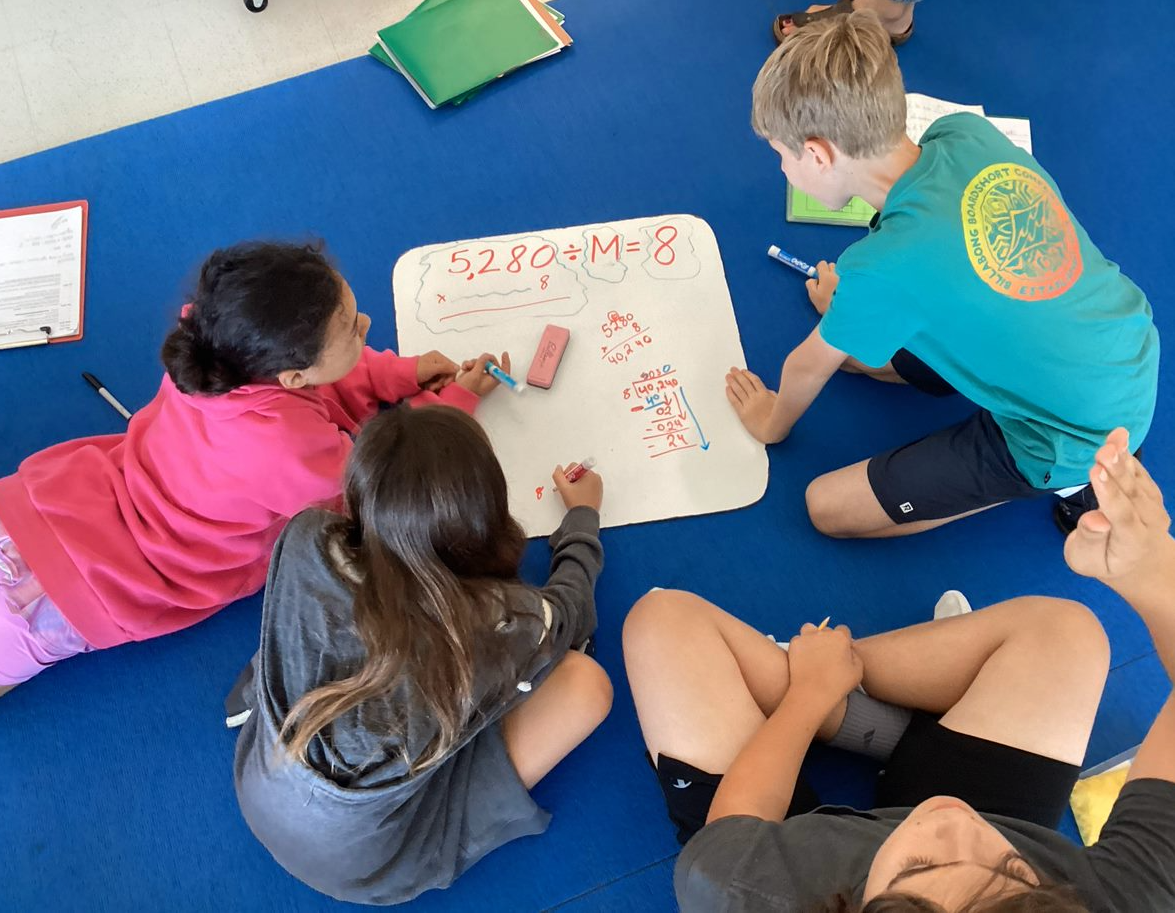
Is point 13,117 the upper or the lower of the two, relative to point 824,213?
upper

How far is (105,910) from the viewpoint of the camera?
98cm

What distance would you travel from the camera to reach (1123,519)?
650 mm

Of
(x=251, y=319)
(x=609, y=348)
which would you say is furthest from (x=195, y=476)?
(x=609, y=348)

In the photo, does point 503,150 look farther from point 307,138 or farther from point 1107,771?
point 1107,771

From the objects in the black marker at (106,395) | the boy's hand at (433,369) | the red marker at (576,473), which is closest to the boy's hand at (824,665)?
the red marker at (576,473)

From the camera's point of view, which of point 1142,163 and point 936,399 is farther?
point 1142,163

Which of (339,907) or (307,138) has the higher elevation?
(307,138)

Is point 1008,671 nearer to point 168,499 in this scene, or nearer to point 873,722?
point 873,722

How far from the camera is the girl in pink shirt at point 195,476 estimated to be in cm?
87

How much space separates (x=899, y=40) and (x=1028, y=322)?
2.84 ft

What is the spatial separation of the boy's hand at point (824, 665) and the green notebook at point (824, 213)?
0.68 metres

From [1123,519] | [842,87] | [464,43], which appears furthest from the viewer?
[464,43]

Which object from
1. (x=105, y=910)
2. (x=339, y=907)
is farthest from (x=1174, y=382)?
(x=105, y=910)

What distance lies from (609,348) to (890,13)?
0.81 m
